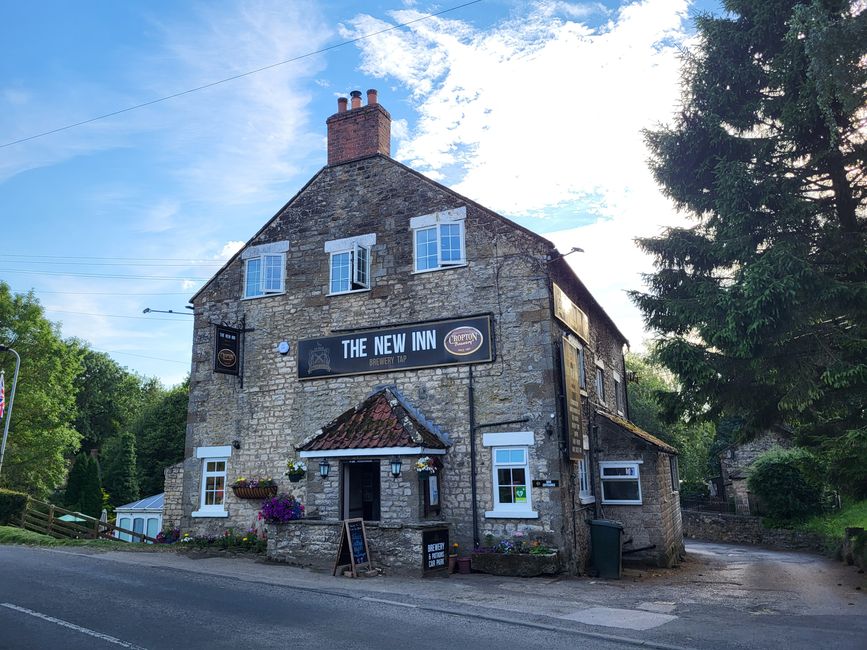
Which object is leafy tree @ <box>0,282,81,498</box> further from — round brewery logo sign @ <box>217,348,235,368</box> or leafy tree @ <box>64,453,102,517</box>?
round brewery logo sign @ <box>217,348,235,368</box>

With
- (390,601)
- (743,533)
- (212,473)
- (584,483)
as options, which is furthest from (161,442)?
(390,601)

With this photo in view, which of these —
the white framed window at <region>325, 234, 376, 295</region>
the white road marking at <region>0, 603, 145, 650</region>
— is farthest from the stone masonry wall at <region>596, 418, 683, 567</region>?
the white road marking at <region>0, 603, 145, 650</region>

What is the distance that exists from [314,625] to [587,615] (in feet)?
13.3

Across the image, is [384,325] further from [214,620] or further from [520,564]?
[214,620]

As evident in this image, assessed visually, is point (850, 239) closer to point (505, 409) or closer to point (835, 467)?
point (835, 467)

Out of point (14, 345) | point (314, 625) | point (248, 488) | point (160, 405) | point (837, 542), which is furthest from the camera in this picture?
point (160, 405)

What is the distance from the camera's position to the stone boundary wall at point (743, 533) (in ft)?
82.9

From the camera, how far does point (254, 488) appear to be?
55.4 feet

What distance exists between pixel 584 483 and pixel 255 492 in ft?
28.2

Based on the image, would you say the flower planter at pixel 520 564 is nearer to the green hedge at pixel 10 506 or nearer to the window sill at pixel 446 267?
the window sill at pixel 446 267

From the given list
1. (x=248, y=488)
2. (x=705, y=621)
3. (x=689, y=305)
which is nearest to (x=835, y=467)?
(x=689, y=305)

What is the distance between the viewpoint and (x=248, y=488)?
17.0m

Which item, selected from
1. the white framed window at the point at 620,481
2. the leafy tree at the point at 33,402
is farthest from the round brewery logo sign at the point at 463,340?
the leafy tree at the point at 33,402

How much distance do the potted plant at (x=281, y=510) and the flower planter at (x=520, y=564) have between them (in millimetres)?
4954
